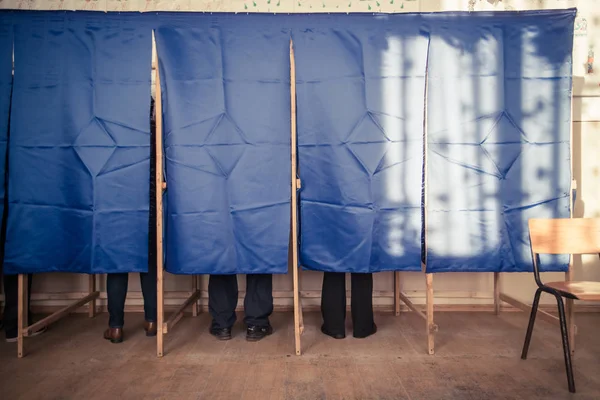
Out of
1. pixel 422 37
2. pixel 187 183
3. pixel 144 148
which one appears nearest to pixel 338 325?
pixel 187 183

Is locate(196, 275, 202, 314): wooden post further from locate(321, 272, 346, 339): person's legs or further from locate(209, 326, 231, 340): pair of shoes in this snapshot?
locate(321, 272, 346, 339): person's legs

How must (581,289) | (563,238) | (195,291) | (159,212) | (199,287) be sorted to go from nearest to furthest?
(581,289) → (563,238) → (159,212) → (195,291) → (199,287)

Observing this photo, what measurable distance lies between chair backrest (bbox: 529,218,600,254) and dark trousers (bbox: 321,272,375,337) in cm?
100

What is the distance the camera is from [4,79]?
2467 millimetres

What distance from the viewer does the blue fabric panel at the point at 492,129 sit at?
2482 mm

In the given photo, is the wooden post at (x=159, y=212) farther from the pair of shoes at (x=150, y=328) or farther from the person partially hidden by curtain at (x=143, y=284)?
the pair of shoes at (x=150, y=328)

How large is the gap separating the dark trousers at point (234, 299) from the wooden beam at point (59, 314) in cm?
96

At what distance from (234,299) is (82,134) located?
1.37 meters

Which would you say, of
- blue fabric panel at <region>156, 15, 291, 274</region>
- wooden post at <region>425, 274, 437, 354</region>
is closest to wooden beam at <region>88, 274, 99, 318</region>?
blue fabric panel at <region>156, 15, 291, 274</region>

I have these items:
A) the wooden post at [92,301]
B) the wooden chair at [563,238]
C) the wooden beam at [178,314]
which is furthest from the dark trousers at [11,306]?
the wooden chair at [563,238]

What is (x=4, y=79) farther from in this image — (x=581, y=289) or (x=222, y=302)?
(x=581, y=289)

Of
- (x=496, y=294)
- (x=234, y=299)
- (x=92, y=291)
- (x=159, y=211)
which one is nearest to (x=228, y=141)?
(x=159, y=211)

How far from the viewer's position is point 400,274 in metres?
3.29

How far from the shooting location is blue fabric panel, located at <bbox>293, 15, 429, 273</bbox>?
2469mm
